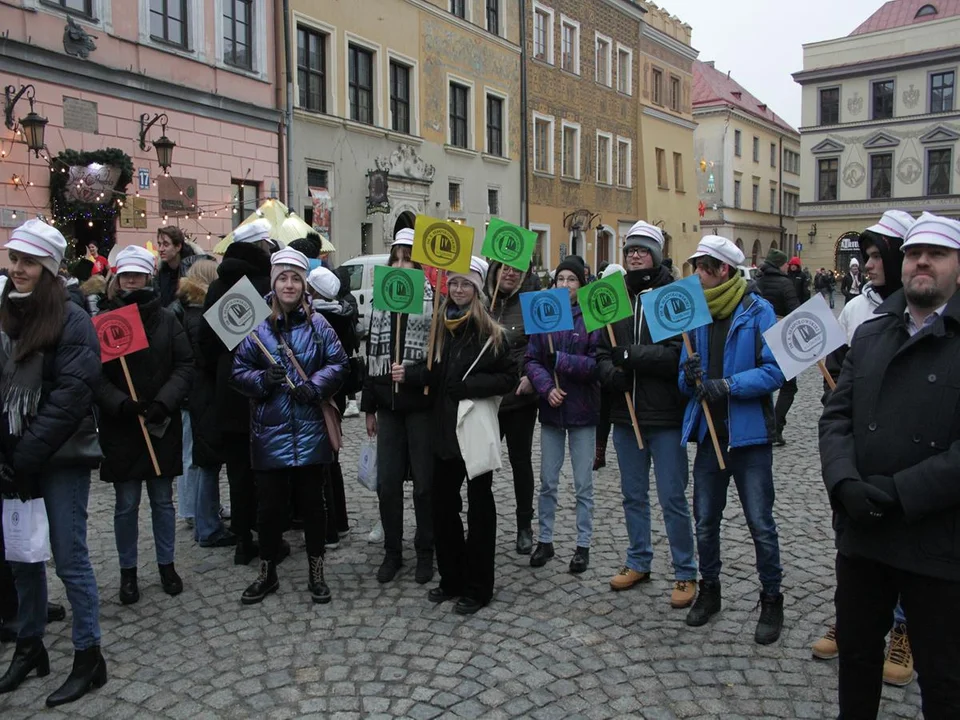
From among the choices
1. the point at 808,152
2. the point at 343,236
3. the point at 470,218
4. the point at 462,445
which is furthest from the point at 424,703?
the point at 808,152

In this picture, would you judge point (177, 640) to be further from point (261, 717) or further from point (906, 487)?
point (906, 487)

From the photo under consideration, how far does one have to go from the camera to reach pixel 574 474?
5469 mm

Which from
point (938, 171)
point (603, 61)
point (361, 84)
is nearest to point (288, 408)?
point (361, 84)

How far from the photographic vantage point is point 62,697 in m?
3.80

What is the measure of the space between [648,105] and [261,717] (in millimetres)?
35402

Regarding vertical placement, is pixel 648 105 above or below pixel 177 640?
above

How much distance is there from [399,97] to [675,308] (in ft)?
63.2

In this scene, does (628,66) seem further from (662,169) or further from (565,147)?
(565,147)

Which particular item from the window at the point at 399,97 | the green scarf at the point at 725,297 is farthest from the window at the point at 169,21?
the green scarf at the point at 725,297

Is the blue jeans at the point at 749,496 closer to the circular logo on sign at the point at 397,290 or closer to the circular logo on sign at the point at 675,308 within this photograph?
the circular logo on sign at the point at 675,308

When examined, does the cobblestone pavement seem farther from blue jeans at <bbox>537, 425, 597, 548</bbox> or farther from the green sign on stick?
the green sign on stick

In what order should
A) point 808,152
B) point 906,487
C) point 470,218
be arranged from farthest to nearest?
point 808,152
point 470,218
point 906,487

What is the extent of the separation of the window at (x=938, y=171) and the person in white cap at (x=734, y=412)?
53018 mm

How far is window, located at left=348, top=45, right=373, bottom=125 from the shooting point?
20931 millimetres
